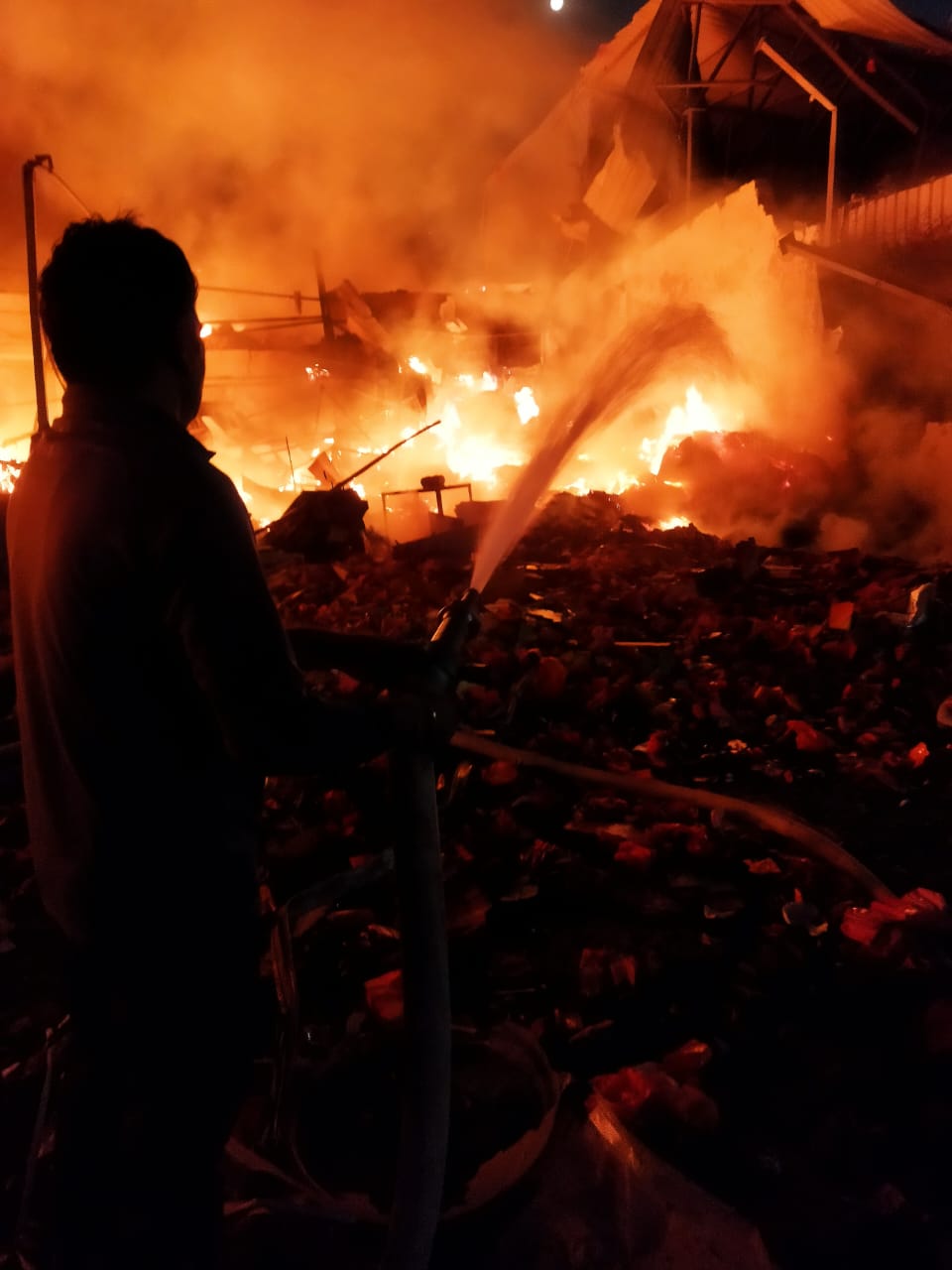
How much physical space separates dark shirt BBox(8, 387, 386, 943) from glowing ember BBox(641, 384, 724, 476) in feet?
46.0

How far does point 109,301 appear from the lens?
60.6 inches

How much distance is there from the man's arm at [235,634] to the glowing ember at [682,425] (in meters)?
14.0

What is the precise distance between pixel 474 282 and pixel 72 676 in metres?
21.0

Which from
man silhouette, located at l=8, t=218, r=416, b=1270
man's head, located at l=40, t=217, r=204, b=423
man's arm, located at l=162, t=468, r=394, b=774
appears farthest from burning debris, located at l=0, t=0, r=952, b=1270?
man's head, located at l=40, t=217, r=204, b=423

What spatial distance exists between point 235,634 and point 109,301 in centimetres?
67

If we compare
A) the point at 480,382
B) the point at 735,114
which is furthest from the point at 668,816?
the point at 735,114

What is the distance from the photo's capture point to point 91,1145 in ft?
5.61

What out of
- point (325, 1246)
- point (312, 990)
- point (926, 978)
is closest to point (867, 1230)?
point (926, 978)

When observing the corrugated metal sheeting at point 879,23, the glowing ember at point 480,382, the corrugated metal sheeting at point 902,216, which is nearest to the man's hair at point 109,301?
the corrugated metal sheeting at point 902,216

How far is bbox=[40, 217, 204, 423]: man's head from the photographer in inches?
60.4

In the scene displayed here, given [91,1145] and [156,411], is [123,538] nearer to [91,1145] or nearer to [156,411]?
[156,411]

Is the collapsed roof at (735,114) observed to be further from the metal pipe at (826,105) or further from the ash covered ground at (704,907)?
the ash covered ground at (704,907)

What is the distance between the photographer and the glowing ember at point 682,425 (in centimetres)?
1511

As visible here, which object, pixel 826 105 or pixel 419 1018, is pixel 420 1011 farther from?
pixel 826 105
